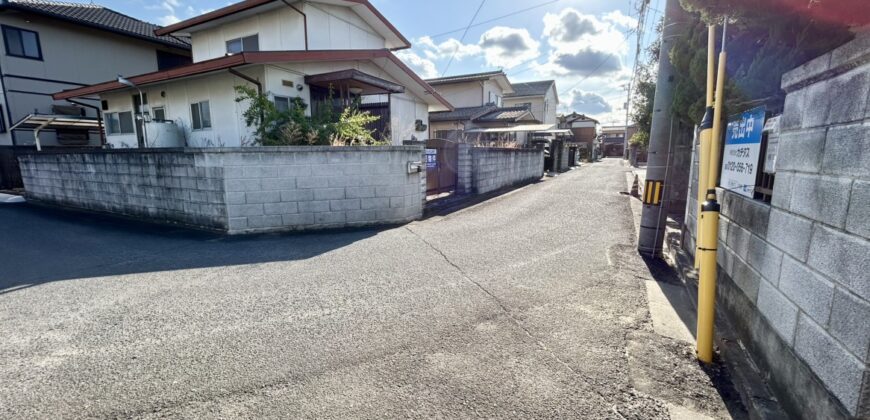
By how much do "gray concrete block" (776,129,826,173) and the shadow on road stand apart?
5082mm

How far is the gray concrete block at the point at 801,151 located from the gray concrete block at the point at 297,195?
629cm

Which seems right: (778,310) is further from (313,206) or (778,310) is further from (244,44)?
(244,44)

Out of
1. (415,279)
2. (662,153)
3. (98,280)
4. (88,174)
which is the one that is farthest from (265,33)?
(662,153)

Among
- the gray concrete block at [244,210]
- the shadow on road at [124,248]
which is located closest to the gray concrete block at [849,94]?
the shadow on road at [124,248]

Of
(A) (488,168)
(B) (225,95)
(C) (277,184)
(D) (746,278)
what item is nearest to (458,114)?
(A) (488,168)

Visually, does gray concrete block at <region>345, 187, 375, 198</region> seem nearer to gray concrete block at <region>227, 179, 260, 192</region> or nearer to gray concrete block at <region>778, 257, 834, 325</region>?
gray concrete block at <region>227, 179, 260, 192</region>

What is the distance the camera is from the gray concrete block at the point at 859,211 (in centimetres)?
149

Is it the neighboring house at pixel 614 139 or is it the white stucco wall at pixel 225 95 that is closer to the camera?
the white stucco wall at pixel 225 95

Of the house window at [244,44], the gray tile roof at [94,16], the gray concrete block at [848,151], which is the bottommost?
the gray concrete block at [848,151]

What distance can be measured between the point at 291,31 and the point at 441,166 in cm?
629

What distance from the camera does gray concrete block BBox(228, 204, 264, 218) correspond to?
633cm

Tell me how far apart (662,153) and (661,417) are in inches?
153

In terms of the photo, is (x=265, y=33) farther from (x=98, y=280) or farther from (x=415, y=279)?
(x=415, y=279)

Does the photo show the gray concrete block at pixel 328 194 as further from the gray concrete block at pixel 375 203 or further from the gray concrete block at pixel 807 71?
the gray concrete block at pixel 807 71
